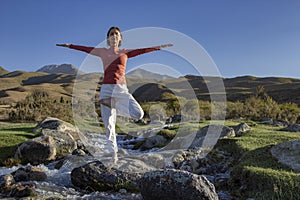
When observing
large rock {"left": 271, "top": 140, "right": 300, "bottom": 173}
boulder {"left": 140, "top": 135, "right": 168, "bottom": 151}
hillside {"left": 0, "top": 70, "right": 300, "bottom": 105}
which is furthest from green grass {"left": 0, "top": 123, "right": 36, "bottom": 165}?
large rock {"left": 271, "top": 140, "right": 300, "bottom": 173}

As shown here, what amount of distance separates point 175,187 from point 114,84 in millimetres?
2528

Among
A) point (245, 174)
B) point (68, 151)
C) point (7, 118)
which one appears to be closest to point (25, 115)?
point (7, 118)

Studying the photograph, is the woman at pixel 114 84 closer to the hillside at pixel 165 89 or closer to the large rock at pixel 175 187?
the large rock at pixel 175 187

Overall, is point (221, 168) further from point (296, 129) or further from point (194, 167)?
point (296, 129)

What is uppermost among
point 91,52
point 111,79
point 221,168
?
point 91,52

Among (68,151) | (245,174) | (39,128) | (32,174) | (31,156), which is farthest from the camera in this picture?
(39,128)

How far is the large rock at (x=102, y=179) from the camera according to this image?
269 inches

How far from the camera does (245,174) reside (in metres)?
6.32

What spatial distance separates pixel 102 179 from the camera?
22.7 ft

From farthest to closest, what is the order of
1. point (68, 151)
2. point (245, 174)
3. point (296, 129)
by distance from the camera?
point (296, 129) < point (68, 151) < point (245, 174)

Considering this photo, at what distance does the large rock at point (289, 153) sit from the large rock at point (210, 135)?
3500 millimetres

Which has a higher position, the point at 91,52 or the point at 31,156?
the point at 91,52

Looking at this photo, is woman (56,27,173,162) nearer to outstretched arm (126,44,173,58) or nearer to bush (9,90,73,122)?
outstretched arm (126,44,173,58)

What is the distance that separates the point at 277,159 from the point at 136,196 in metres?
3.38
